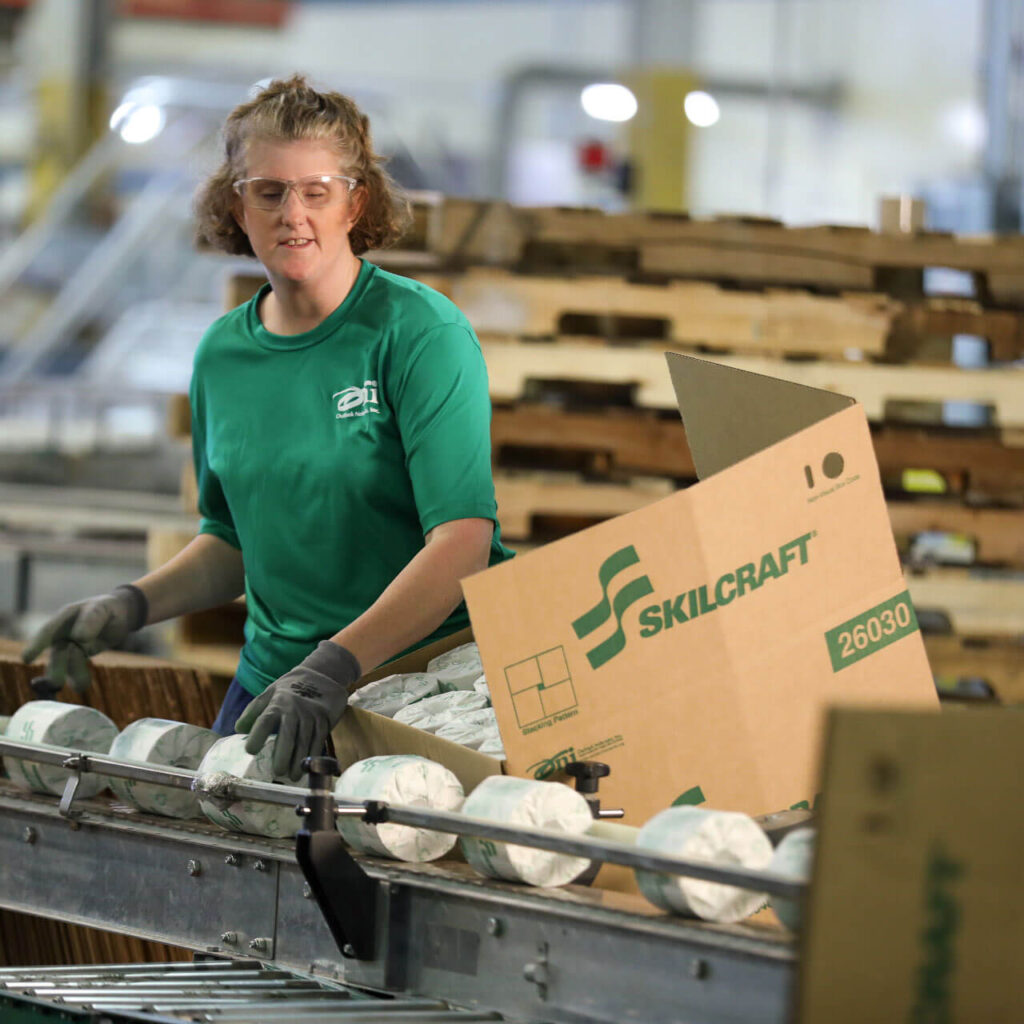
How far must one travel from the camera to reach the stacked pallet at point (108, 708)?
2777 mm

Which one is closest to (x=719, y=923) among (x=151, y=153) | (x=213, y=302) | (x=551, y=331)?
(x=551, y=331)

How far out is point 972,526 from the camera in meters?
4.62

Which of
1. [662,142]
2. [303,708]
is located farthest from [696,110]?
[303,708]

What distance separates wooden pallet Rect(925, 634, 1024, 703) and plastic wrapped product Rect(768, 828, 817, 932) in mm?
3028

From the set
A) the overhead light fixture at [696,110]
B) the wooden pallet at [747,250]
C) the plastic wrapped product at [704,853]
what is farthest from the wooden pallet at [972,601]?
the overhead light fixture at [696,110]

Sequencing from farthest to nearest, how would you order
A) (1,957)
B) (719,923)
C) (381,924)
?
(1,957) → (381,924) → (719,923)

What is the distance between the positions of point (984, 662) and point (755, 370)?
112cm

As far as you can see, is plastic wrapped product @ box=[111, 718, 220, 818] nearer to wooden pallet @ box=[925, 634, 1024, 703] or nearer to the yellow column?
wooden pallet @ box=[925, 634, 1024, 703]

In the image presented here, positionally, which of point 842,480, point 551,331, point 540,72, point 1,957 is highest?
point 540,72

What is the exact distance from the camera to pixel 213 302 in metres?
10.0

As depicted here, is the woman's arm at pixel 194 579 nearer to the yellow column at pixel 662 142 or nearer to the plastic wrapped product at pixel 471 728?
the plastic wrapped product at pixel 471 728

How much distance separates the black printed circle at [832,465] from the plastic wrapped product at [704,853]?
0.58m

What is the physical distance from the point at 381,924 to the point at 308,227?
3.57 ft

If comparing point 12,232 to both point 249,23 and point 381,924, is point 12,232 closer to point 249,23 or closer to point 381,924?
point 249,23
